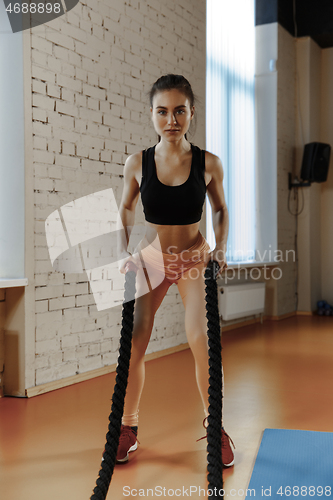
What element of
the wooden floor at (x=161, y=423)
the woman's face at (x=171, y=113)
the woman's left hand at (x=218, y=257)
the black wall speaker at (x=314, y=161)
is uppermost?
the black wall speaker at (x=314, y=161)

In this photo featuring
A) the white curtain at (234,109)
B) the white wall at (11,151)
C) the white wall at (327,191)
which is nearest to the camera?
the white wall at (11,151)

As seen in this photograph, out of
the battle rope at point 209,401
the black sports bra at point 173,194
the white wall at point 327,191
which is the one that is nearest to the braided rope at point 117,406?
the battle rope at point 209,401

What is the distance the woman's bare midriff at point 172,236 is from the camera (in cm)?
198

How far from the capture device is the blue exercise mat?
1.69 meters

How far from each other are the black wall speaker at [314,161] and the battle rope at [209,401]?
209 inches

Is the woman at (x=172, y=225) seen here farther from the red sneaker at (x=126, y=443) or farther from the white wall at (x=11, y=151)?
the white wall at (x=11, y=151)

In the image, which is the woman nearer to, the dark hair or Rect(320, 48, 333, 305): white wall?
the dark hair

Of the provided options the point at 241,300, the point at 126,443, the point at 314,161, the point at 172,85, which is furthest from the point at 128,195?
the point at 314,161

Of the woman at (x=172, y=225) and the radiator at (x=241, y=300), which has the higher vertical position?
the woman at (x=172, y=225)

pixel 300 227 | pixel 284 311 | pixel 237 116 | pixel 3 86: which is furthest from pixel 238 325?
pixel 3 86

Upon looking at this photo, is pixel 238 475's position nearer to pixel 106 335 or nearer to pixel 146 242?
pixel 146 242

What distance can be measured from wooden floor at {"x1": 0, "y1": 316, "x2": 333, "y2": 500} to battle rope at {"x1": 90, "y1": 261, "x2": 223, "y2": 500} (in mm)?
257

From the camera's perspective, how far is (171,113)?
71.5 inches

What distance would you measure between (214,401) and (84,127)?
2.29 meters
